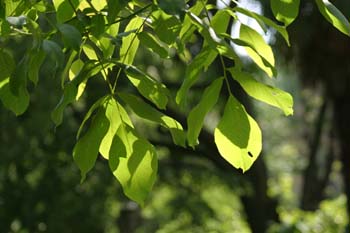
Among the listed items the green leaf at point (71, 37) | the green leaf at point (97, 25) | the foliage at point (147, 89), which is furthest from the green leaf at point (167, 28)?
the green leaf at point (71, 37)

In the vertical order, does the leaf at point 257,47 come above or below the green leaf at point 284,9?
below

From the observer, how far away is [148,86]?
1.75 m

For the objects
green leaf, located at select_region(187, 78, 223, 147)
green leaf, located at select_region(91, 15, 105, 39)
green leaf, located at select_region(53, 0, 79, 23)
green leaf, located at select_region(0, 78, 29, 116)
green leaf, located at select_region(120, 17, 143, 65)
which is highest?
green leaf, located at select_region(91, 15, 105, 39)

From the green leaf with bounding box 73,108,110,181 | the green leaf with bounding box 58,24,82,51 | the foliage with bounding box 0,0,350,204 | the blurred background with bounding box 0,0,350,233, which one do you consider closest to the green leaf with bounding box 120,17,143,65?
the foliage with bounding box 0,0,350,204

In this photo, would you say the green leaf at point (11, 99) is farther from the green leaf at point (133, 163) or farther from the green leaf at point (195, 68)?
the green leaf at point (195, 68)

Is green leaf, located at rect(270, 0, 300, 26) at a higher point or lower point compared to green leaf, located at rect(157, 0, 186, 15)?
lower

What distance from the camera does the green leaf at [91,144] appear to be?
1639mm

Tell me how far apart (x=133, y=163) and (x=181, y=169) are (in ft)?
39.8

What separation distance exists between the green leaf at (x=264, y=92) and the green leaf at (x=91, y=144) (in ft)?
0.95

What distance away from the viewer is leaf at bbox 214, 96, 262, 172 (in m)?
1.61

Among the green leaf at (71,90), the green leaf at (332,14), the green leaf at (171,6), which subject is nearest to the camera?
the green leaf at (171,6)

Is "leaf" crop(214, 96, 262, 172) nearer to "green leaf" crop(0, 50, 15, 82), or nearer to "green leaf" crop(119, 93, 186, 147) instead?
"green leaf" crop(119, 93, 186, 147)

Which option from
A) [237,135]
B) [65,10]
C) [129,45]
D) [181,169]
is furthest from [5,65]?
[181,169]

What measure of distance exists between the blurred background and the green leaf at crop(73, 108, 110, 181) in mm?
4226
